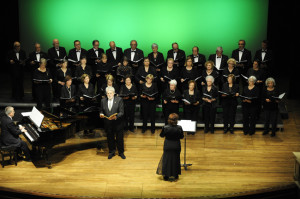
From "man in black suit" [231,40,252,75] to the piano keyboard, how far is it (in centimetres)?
473

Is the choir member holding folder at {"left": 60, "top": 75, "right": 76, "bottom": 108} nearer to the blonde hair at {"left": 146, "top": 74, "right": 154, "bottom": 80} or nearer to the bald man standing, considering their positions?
the bald man standing

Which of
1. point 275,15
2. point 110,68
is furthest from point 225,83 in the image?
point 275,15

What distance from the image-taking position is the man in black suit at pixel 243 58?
9211 millimetres

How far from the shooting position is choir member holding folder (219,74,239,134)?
27.1ft

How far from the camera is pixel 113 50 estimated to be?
959 cm

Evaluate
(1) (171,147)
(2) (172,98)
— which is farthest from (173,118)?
(2) (172,98)

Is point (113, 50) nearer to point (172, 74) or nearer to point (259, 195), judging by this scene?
point (172, 74)

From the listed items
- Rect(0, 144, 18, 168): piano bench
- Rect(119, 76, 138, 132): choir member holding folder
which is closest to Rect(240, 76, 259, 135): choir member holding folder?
Rect(119, 76, 138, 132): choir member holding folder

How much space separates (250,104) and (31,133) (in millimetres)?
4324

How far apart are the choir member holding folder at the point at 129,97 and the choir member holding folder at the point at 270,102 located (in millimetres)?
2659

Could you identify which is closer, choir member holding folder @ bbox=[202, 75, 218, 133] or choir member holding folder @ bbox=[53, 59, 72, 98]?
choir member holding folder @ bbox=[202, 75, 218, 133]

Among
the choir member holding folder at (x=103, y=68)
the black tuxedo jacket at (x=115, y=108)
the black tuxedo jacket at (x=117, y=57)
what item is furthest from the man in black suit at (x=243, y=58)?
the black tuxedo jacket at (x=115, y=108)

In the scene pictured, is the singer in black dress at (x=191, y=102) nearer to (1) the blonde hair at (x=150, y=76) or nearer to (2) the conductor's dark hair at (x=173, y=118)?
(1) the blonde hair at (x=150, y=76)

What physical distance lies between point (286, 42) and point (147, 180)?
7.24m
